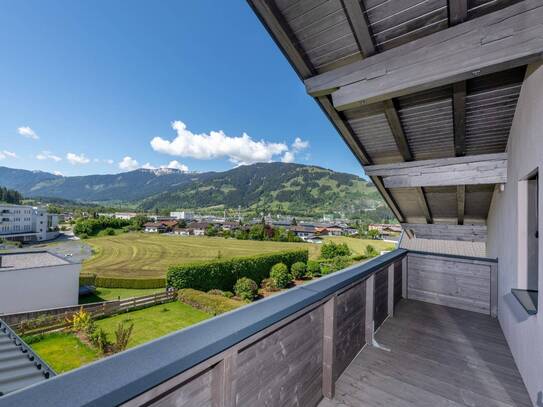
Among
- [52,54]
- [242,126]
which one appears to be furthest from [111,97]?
[242,126]

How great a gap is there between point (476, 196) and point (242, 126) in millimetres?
145703

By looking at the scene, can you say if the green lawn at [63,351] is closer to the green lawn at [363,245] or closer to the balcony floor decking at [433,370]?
the balcony floor decking at [433,370]

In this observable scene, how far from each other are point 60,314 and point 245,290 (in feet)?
28.5

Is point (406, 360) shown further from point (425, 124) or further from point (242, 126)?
point (242, 126)

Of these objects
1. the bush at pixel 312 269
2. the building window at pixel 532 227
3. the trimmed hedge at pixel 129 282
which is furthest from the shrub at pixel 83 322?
the bush at pixel 312 269

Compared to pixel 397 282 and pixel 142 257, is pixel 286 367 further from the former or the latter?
pixel 142 257

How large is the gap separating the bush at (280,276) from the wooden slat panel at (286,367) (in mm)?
16171

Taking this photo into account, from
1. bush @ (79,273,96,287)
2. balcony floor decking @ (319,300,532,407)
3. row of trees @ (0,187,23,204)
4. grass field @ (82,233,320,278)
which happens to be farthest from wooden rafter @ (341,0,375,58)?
row of trees @ (0,187,23,204)

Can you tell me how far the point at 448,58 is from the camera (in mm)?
1868

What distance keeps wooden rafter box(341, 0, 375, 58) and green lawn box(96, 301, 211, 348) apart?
11.2 metres

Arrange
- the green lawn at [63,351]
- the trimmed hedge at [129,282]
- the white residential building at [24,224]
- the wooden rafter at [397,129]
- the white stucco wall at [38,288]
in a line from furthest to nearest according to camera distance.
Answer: the white residential building at [24,224] < the trimmed hedge at [129,282] < the white stucco wall at [38,288] < the green lawn at [63,351] < the wooden rafter at [397,129]

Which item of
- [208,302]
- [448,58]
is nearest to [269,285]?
[208,302]

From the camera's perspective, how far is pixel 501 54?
1673 mm

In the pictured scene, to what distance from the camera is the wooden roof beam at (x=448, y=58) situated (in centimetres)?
161
